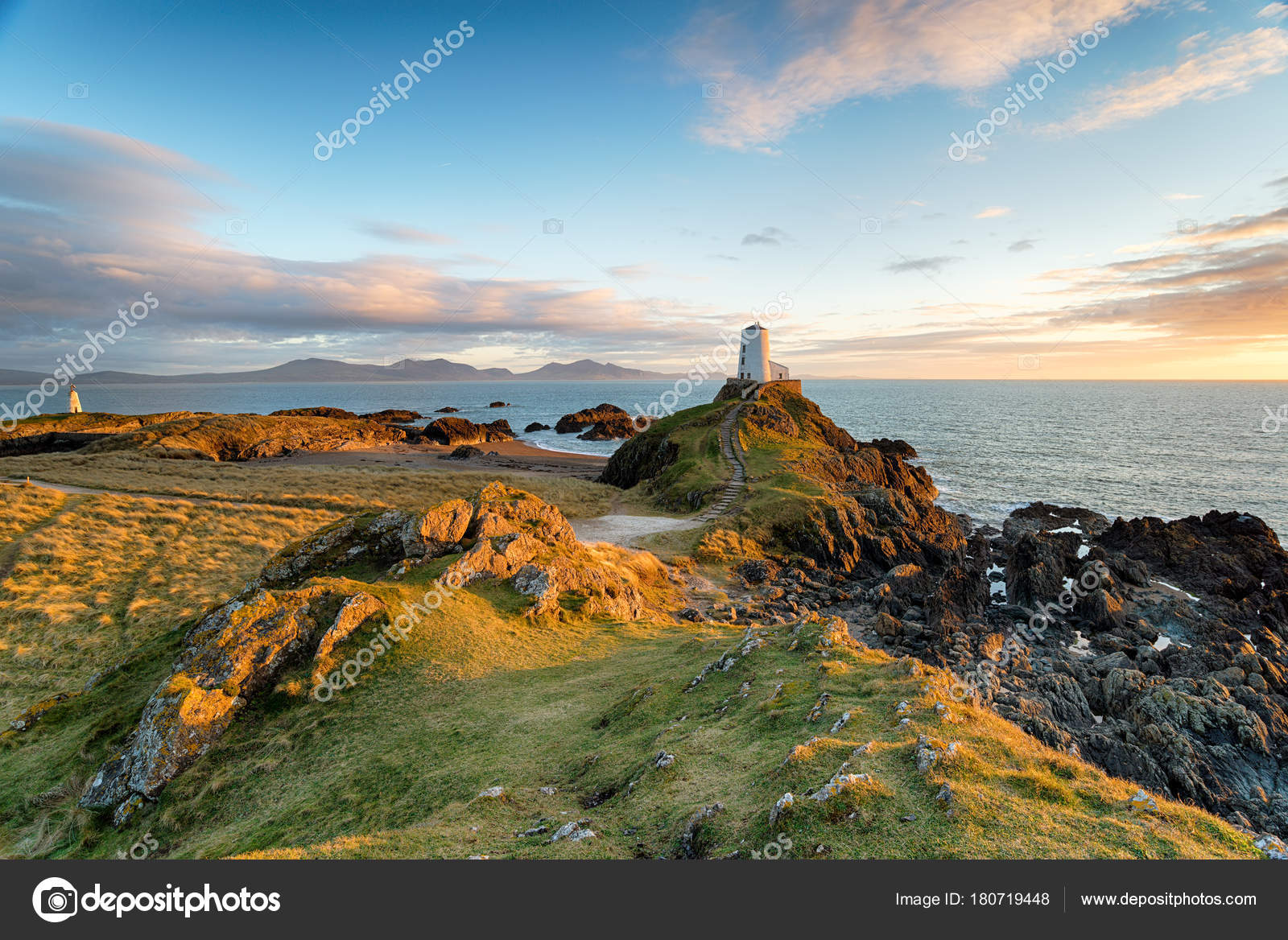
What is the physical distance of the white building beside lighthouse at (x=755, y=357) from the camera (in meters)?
81.6

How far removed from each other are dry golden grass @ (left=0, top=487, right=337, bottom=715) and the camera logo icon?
55.2 feet

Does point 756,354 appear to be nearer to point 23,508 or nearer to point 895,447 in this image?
point 895,447

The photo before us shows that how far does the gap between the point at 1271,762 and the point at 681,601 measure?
2064 cm

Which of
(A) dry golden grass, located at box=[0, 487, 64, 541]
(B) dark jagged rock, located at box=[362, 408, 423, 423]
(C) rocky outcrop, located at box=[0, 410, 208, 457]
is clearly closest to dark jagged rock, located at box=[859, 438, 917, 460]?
(A) dry golden grass, located at box=[0, 487, 64, 541]

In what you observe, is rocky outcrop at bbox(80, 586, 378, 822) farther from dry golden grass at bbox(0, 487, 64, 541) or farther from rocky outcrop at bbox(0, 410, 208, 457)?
rocky outcrop at bbox(0, 410, 208, 457)

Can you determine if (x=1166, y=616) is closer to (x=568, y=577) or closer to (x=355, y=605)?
(x=568, y=577)

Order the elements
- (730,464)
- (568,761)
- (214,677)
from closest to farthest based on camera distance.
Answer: (568,761)
(214,677)
(730,464)

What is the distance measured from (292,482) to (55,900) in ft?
167

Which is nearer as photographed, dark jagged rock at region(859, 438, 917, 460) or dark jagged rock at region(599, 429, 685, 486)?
dark jagged rock at region(599, 429, 685, 486)

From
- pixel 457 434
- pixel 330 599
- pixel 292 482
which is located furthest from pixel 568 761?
pixel 457 434

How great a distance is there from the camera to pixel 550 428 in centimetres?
14100

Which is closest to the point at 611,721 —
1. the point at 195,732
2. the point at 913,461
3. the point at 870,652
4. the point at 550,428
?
the point at 870,652

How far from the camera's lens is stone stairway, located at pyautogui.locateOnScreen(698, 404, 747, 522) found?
143 ft

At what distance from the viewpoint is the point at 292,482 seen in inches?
1998
